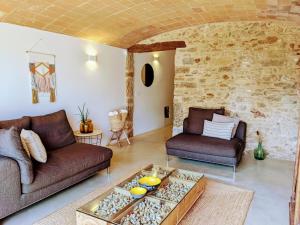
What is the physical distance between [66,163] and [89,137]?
5.27 feet

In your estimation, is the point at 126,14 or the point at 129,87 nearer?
the point at 126,14

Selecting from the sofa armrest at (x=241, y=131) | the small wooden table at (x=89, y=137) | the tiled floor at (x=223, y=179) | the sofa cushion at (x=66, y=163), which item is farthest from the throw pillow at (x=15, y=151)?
the sofa armrest at (x=241, y=131)

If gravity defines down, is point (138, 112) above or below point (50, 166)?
above

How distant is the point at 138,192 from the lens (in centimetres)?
213

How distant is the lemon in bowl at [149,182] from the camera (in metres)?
2.24

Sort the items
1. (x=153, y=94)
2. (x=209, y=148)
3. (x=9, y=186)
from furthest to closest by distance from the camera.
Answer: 1. (x=153, y=94)
2. (x=209, y=148)
3. (x=9, y=186)

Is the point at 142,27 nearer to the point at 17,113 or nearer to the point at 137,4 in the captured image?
the point at 137,4

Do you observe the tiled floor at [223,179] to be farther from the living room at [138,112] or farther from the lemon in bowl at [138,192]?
the lemon in bowl at [138,192]

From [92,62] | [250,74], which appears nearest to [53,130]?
[92,62]

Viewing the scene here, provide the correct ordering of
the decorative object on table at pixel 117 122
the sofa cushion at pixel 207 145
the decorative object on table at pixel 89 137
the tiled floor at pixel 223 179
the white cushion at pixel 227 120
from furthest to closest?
the decorative object on table at pixel 117 122, the white cushion at pixel 227 120, the decorative object on table at pixel 89 137, the sofa cushion at pixel 207 145, the tiled floor at pixel 223 179

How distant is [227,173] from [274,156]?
1343 millimetres

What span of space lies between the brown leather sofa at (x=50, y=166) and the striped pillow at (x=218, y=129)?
176cm

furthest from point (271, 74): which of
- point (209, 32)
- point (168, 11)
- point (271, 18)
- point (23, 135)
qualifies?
point (23, 135)

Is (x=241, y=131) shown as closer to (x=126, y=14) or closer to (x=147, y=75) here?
(x=126, y=14)
